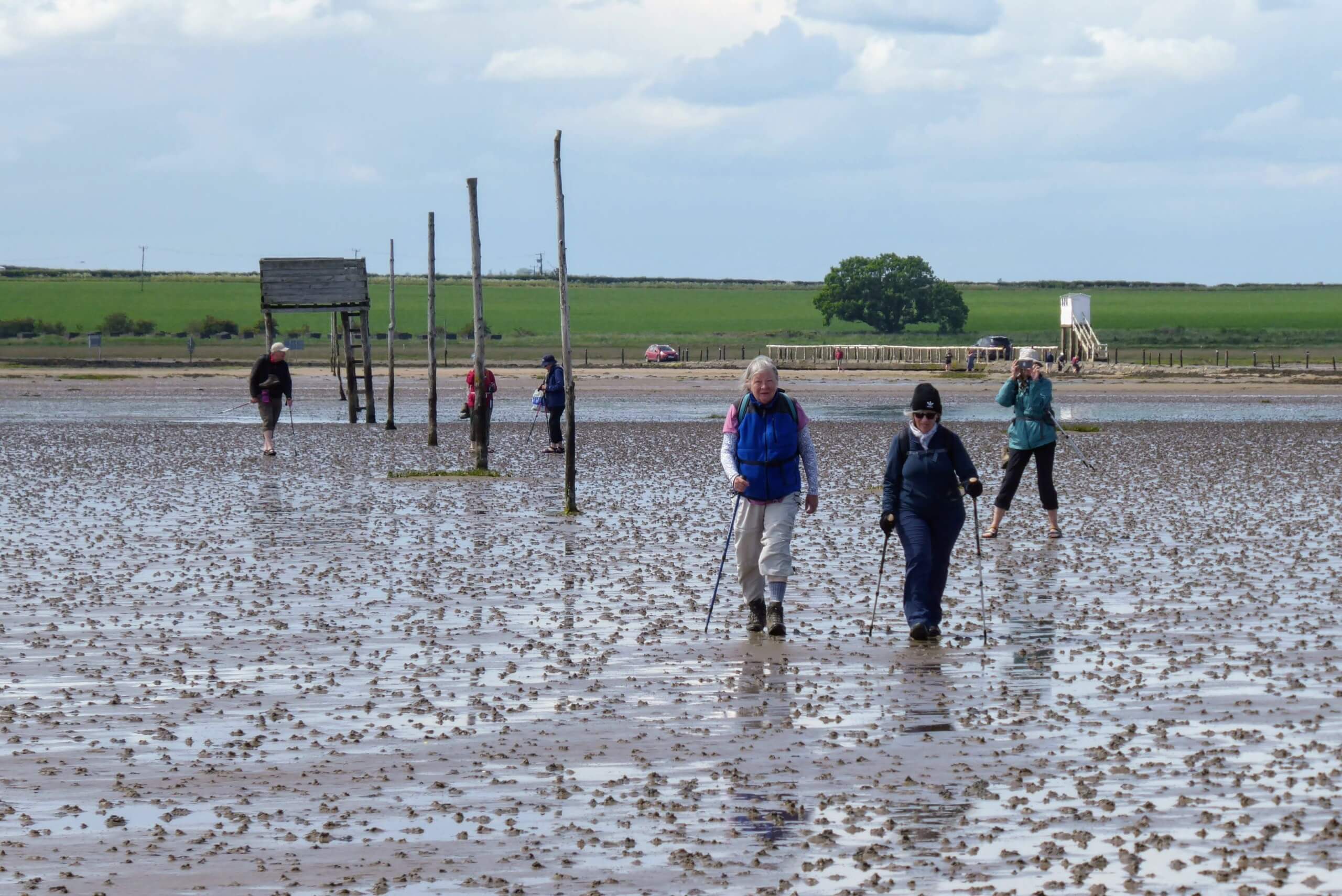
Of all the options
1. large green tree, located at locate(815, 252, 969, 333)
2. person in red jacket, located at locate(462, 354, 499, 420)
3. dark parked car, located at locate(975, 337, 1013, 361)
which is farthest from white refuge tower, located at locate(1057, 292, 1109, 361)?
person in red jacket, located at locate(462, 354, 499, 420)

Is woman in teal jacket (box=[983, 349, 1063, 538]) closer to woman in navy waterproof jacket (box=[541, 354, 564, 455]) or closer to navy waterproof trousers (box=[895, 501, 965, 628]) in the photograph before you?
navy waterproof trousers (box=[895, 501, 965, 628])

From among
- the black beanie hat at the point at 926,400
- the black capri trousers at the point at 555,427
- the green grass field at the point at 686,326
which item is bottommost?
the black capri trousers at the point at 555,427

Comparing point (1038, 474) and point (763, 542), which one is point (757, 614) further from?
point (1038, 474)

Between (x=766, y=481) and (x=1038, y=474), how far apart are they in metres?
7.32

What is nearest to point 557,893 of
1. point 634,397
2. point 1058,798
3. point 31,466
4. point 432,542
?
point 1058,798

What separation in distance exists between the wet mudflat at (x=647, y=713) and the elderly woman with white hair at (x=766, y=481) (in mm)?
368

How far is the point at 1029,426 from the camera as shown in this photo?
20422 mm

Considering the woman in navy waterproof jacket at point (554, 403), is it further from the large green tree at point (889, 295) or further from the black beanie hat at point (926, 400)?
the large green tree at point (889, 295)

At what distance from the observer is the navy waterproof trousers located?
13086 mm

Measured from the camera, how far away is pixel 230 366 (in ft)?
338

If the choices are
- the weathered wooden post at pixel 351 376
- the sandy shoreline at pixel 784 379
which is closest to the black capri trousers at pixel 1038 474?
the weathered wooden post at pixel 351 376

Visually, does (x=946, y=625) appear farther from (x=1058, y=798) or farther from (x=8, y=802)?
(x=8, y=802)

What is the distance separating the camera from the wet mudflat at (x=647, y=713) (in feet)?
24.6

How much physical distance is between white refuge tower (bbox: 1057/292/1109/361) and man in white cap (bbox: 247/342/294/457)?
74222 mm
